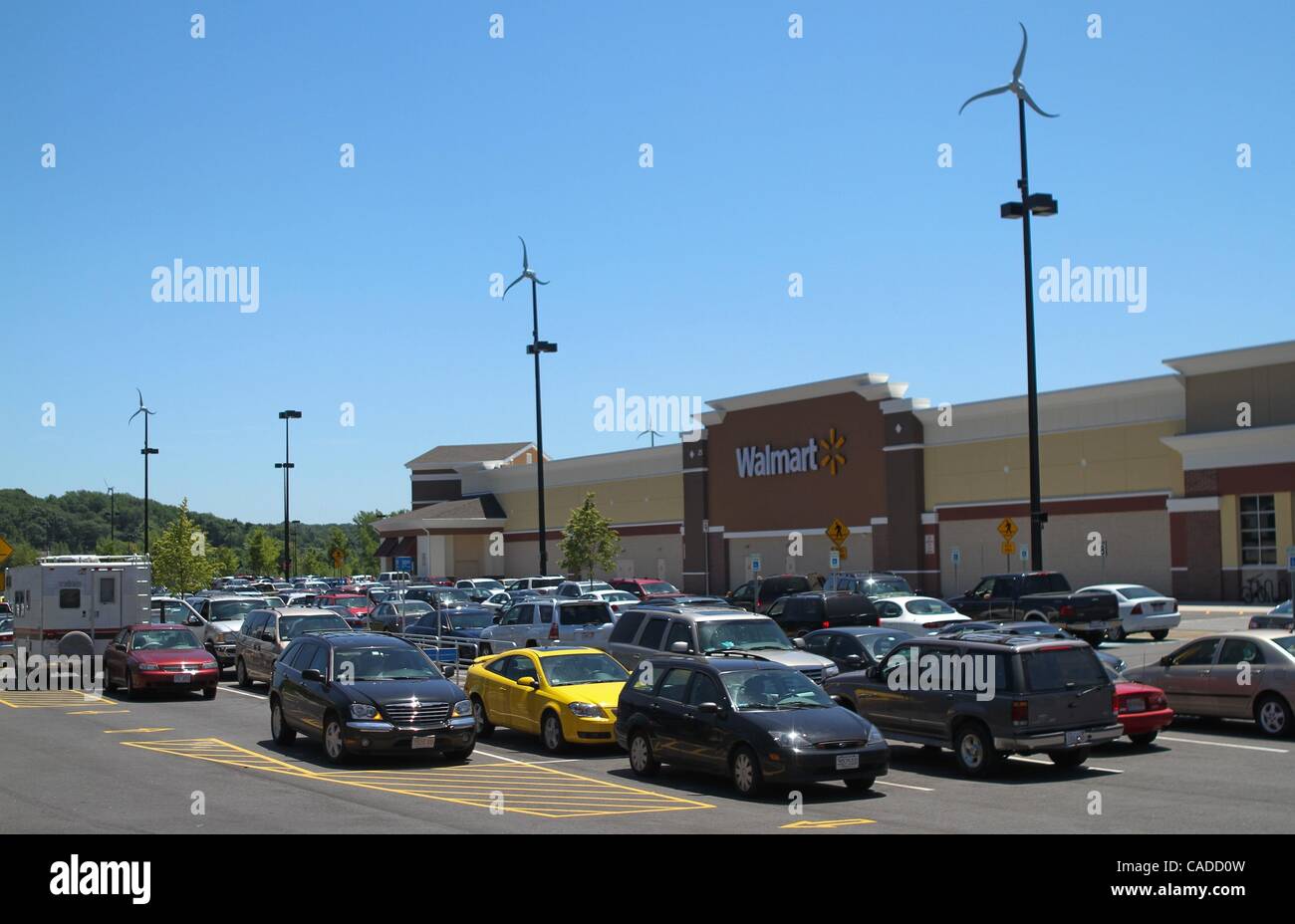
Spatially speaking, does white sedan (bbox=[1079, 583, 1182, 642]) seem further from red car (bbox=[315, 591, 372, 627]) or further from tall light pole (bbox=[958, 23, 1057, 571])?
red car (bbox=[315, 591, 372, 627])

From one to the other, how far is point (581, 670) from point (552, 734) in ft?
3.97

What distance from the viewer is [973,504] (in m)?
55.3

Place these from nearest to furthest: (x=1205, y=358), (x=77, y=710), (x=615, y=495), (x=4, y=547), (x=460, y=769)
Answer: (x=460, y=769)
(x=77, y=710)
(x=4, y=547)
(x=1205, y=358)
(x=615, y=495)

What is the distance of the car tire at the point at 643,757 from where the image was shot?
16047 millimetres

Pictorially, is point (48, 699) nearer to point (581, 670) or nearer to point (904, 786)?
point (581, 670)

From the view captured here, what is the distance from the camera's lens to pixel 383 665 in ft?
60.2

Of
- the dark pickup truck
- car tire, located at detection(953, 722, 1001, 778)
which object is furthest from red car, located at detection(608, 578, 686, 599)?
car tire, located at detection(953, 722, 1001, 778)

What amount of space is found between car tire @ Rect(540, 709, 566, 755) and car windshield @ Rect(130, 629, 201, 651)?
11712 millimetres

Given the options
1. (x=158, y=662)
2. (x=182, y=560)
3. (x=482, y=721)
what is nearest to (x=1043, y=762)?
(x=482, y=721)

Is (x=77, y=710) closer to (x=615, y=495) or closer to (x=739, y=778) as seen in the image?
(x=739, y=778)

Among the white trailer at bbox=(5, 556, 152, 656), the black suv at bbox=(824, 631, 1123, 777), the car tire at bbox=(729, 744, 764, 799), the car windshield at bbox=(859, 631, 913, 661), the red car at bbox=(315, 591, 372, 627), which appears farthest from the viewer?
the red car at bbox=(315, 591, 372, 627)

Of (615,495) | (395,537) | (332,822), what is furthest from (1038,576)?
(395,537)

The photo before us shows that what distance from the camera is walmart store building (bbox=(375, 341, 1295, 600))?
46.0 meters

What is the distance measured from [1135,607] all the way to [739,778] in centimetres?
2348
